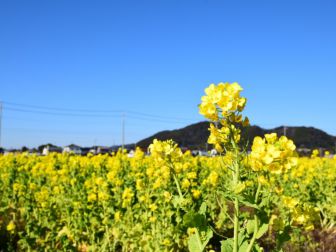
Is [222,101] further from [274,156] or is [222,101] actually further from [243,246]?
[243,246]

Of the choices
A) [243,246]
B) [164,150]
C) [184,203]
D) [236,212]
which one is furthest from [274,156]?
[164,150]

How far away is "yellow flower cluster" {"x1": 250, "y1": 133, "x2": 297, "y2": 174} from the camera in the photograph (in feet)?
5.38

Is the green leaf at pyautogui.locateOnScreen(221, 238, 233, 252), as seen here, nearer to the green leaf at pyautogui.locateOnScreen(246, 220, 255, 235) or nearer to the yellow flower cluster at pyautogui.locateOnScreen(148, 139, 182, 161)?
the green leaf at pyautogui.locateOnScreen(246, 220, 255, 235)

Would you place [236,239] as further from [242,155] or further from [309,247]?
[309,247]

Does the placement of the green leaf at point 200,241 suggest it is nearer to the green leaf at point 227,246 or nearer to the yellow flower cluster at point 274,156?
the green leaf at point 227,246

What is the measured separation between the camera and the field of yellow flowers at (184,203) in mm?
1754

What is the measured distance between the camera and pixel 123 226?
477 centimetres

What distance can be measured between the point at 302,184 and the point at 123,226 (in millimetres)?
3481

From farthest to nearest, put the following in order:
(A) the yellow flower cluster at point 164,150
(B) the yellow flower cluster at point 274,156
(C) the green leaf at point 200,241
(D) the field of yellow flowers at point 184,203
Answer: (A) the yellow flower cluster at point 164,150, (C) the green leaf at point 200,241, (D) the field of yellow flowers at point 184,203, (B) the yellow flower cluster at point 274,156

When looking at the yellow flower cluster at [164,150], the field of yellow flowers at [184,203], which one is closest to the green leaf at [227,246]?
the field of yellow flowers at [184,203]

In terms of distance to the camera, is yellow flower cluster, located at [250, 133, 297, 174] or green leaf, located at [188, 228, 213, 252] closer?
yellow flower cluster, located at [250, 133, 297, 174]

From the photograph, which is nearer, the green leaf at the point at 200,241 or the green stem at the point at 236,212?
the green stem at the point at 236,212

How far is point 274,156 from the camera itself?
1.62 metres

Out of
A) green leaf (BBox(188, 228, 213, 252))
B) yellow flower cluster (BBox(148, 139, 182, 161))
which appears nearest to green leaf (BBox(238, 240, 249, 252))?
green leaf (BBox(188, 228, 213, 252))
